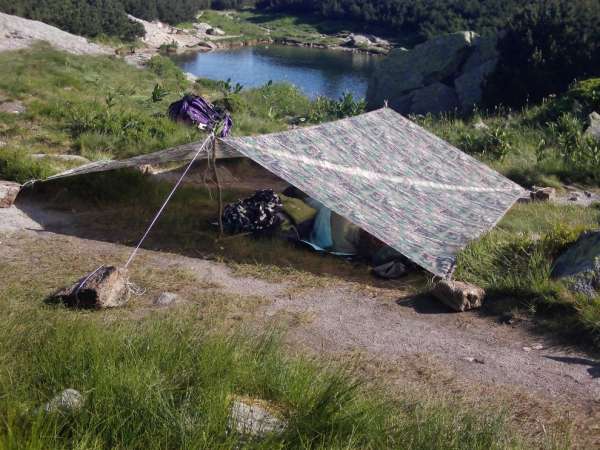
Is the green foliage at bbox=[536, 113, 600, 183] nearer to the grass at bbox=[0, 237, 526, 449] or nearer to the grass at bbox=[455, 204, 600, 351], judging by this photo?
the grass at bbox=[455, 204, 600, 351]

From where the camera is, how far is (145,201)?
8.61 meters

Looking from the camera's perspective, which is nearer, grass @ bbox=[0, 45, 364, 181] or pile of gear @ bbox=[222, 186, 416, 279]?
pile of gear @ bbox=[222, 186, 416, 279]

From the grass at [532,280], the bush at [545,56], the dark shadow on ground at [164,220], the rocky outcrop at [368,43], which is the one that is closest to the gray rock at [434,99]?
the bush at [545,56]

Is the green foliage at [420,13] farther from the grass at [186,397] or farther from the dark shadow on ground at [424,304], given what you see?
the grass at [186,397]

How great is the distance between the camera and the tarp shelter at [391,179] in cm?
696

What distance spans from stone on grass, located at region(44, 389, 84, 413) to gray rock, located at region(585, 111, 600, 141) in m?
11.8

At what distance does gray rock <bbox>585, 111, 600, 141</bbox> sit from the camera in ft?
43.3

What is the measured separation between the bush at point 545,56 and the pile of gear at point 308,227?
48.2 feet

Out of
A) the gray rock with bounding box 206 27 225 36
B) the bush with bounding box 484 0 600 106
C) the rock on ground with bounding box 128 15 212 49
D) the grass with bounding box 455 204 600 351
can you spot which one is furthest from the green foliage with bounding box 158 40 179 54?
the grass with bounding box 455 204 600 351

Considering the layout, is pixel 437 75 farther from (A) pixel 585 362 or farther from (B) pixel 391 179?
(A) pixel 585 362

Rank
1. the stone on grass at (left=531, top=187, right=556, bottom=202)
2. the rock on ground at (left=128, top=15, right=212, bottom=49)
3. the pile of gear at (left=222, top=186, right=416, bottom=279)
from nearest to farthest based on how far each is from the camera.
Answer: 1. the pile of gear at (left=222, top=186, right=416, bottom=279)
2. the stone on grass at (left=531, top=187, right=556, bottom=202)
3. the rock on ground at (left=128, top=15, right=212, bottom=49)

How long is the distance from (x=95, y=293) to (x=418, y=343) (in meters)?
2.46

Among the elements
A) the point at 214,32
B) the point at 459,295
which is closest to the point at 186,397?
the point at 459,295

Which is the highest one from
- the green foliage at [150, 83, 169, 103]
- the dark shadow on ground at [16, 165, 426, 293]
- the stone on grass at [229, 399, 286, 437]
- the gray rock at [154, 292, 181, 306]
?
the stone on grass at [229, 399, 286, 437]
